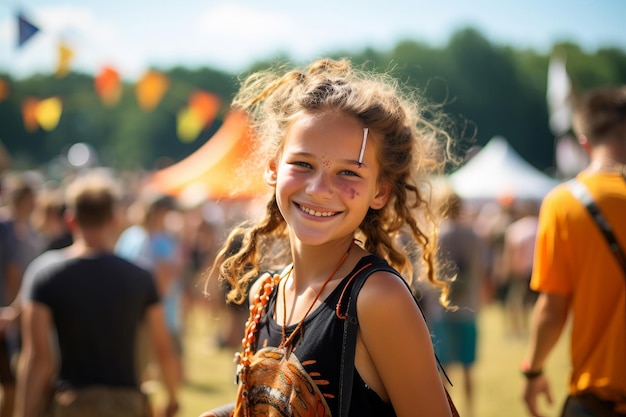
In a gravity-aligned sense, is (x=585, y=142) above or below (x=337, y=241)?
above

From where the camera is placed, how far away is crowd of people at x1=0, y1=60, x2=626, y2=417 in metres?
1.86

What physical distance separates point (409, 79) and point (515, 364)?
26.5ft

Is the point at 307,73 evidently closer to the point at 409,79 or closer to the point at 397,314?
the point at 409,79

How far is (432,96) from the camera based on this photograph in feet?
224

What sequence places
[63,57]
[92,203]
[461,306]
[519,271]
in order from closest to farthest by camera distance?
[92,203]
[461,306]
[63,57]
[519,271]

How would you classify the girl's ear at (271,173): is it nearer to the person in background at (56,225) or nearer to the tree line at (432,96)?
the person in background at (56,225)

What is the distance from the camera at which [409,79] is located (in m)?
2.41

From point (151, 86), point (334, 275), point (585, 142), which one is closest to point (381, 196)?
point (334, 275)

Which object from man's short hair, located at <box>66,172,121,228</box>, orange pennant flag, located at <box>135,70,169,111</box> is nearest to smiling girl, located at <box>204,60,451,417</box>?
man's short hair, located at <box>66,172,121,228</box>

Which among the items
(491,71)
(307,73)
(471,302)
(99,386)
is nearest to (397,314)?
(307,73)

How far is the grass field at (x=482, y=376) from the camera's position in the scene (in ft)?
23.9

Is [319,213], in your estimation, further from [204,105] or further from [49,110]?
[204,105]

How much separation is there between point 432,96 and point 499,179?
161 ft

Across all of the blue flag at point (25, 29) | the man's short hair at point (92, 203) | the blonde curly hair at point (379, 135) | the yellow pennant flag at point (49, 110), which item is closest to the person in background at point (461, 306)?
the man's short hair at point (92, 203)
